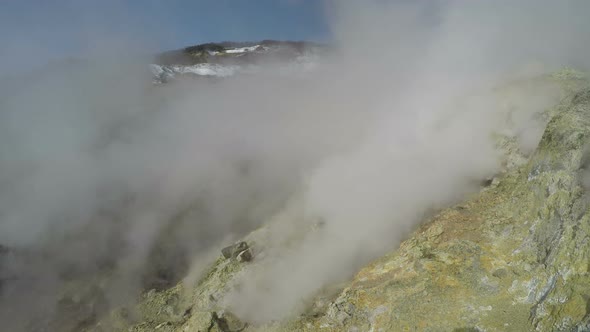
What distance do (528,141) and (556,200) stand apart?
1.79 metres

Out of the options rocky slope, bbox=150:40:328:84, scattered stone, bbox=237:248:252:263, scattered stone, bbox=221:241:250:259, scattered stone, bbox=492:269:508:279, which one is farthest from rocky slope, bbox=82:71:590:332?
rocky slope, bbox=150:40:328:84

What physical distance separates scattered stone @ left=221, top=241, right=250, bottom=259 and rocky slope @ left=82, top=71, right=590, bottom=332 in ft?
1.81

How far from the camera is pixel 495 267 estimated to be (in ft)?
14.6

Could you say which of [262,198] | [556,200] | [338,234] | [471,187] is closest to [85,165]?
[262,198]

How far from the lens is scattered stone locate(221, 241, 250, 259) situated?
22.4ft

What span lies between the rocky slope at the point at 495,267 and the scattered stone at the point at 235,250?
1.81ft

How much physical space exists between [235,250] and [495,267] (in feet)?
12.7

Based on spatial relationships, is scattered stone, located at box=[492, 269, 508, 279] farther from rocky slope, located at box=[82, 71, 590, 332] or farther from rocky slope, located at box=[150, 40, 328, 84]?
rocky slope, located at box=[150, 40, 328, 84]

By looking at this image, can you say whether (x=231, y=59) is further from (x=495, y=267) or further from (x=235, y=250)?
(x=495, y=267)

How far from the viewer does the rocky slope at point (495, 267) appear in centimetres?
378

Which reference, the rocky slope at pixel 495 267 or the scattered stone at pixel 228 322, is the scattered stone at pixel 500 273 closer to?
the rocky slope at pixel 495 267

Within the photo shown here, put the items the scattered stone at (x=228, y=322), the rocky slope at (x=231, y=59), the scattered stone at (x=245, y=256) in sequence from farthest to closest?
the rocky slope at (x=231, y=59) → the scattered stone at (x=245, y=256) → the scattered stone at (x=228, y=322)

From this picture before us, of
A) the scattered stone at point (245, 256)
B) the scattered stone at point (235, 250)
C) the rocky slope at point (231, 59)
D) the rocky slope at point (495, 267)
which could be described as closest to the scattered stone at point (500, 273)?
the rocky slope at point (495, 267)

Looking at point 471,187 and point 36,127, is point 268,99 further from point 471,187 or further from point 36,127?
point 471,187
